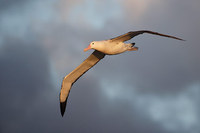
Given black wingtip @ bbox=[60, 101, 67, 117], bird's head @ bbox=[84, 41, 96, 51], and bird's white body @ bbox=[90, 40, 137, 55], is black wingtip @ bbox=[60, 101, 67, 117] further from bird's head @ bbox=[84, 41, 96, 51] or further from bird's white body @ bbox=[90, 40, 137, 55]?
bird's white body @ bbox=[90, 40, 137, 55]

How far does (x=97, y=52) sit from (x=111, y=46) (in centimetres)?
191

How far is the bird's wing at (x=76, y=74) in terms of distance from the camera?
1783cm

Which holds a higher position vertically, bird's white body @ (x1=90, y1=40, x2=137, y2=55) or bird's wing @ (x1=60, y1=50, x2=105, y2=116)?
bird's white body @ (x1=90, y1=40, x2=137, y2=55)

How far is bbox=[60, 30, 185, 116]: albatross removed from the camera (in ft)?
51.0

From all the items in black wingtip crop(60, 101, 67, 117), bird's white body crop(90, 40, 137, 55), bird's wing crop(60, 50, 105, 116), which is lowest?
black wingtip crop(60, 101, 67, 117)

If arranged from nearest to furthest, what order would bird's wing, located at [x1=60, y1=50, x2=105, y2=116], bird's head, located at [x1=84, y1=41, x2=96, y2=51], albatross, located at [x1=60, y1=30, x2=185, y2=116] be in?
1. albatross, located at [x1=60, y1=30, x2=185, y2=116]
2. bird's head, located at [x1=84, y1=41, x2=96, y2=51]
3. bird's wing, located at [x1=60, y1=50, x2=105, y2=116]

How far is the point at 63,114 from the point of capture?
19359 millimetres

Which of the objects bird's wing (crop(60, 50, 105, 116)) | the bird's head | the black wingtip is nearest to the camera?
the bird's head

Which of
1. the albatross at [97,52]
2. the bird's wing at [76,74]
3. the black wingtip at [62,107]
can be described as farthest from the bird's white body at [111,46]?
the black wingtip at [62,107]

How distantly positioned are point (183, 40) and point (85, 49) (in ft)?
18.7

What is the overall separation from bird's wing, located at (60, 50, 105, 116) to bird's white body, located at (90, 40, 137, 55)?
1.74 meters

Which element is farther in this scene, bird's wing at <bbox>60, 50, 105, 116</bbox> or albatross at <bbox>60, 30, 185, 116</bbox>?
bird's wing at <bbox>60, 50, 105, 116</bbox>

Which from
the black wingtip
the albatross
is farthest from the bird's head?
the black wingtip

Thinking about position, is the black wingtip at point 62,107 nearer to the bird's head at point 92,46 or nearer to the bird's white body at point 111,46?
the bird's head at point 92,46
